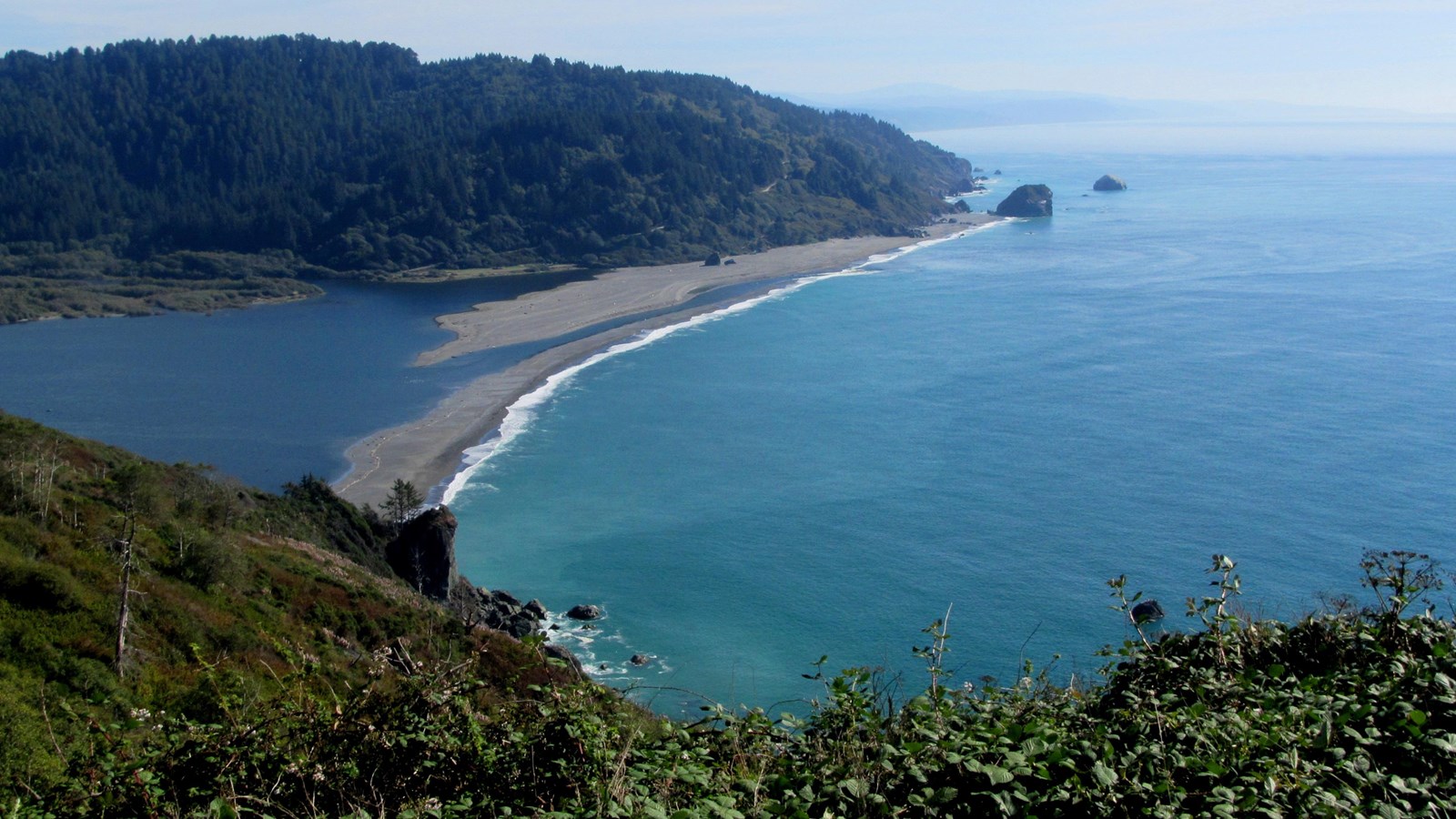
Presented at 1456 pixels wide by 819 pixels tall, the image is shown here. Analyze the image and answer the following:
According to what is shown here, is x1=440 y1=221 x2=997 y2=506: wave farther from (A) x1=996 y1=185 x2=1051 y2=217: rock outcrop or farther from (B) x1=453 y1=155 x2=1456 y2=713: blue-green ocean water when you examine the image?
(A) x1=996 y1=185 x2=1051 y2=217: rock outcrop

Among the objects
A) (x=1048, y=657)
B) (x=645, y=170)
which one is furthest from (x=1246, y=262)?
(x=1048, y=657)

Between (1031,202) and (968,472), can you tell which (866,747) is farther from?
(1031,202)

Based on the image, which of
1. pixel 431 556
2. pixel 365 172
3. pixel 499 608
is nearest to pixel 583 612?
pixel 499 608

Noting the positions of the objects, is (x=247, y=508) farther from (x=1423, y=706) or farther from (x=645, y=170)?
(x=645, y=170)

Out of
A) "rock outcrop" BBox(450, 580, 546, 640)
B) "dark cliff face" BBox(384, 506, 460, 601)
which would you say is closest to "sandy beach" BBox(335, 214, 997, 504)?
"dark cliff face" BBox(384, 506, 460, 601)

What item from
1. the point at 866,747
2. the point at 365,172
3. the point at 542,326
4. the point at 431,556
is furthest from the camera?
the point at 365,172

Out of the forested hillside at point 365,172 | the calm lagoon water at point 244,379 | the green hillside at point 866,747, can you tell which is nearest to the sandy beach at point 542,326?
the calm lagoon water at point 244,379
